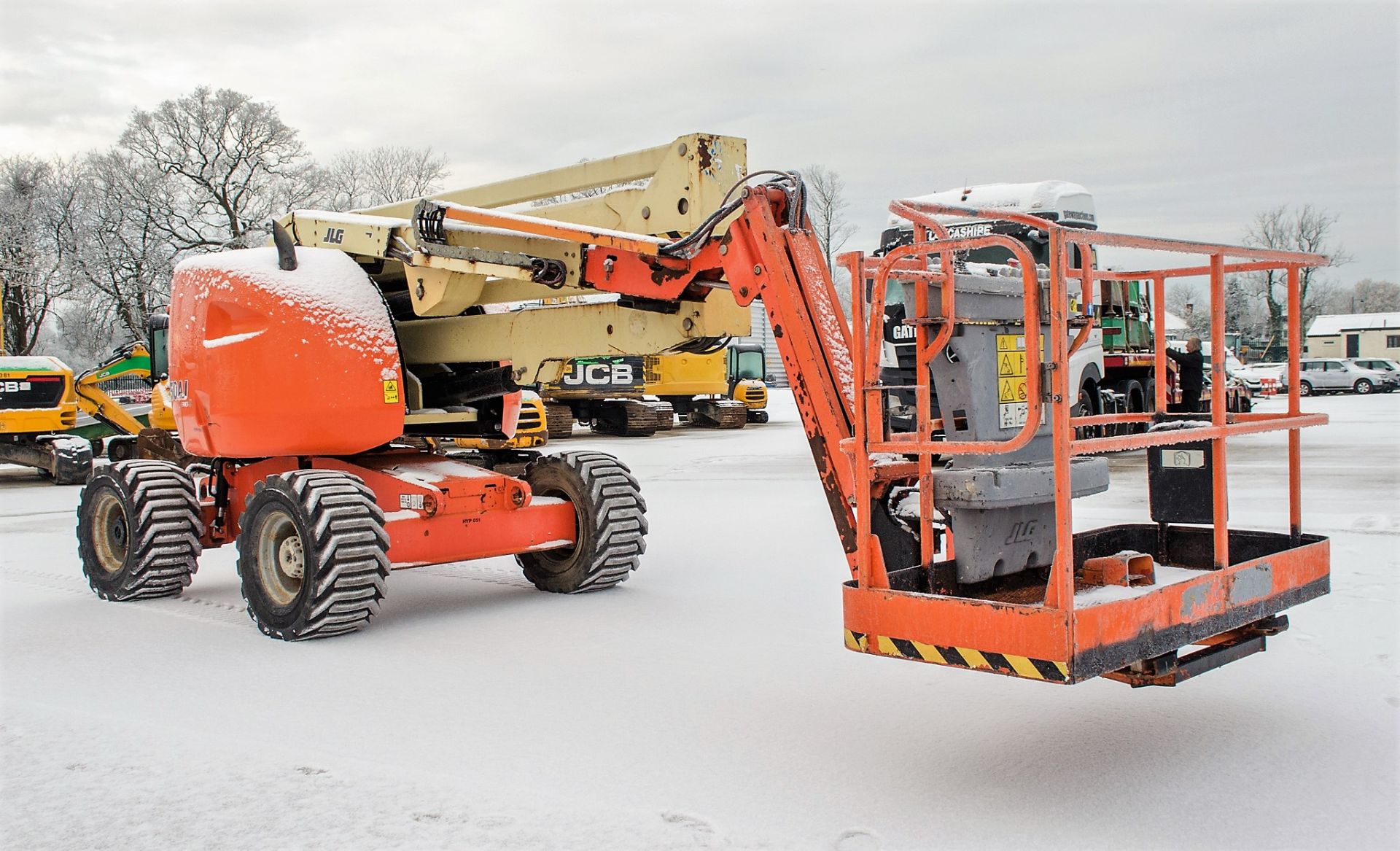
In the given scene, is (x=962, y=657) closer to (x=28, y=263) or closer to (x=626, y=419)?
(x=626, y=419)

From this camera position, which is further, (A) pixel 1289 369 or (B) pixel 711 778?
(A) pixel 1289 369

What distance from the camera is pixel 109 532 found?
905 centimetres

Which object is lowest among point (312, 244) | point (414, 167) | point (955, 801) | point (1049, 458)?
point (955, 801)

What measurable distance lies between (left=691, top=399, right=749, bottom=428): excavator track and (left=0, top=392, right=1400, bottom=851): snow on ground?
2259cm

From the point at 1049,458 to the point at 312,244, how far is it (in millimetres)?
5395

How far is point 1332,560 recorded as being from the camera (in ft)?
28.2

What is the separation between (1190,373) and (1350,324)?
79426 mm

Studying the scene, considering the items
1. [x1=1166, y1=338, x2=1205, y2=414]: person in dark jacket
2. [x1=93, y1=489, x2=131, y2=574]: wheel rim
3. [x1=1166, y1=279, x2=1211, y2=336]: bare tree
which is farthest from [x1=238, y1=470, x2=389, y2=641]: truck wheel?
[x1=1166, y1=279, x2=1211, y2=336]: bare tree

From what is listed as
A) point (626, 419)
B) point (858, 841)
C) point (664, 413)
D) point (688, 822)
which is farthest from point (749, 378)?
point (858, 841)

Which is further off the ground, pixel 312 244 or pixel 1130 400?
pixel 312 244

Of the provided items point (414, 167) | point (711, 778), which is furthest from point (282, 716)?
point (414, 167)

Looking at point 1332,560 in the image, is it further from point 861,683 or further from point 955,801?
point 955,801

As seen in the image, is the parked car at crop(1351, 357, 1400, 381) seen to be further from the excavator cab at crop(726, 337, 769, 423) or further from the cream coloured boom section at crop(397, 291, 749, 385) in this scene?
the cream coloured boom section at crop(397, 291, 749, 385)

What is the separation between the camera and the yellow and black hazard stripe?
13.4 feet
